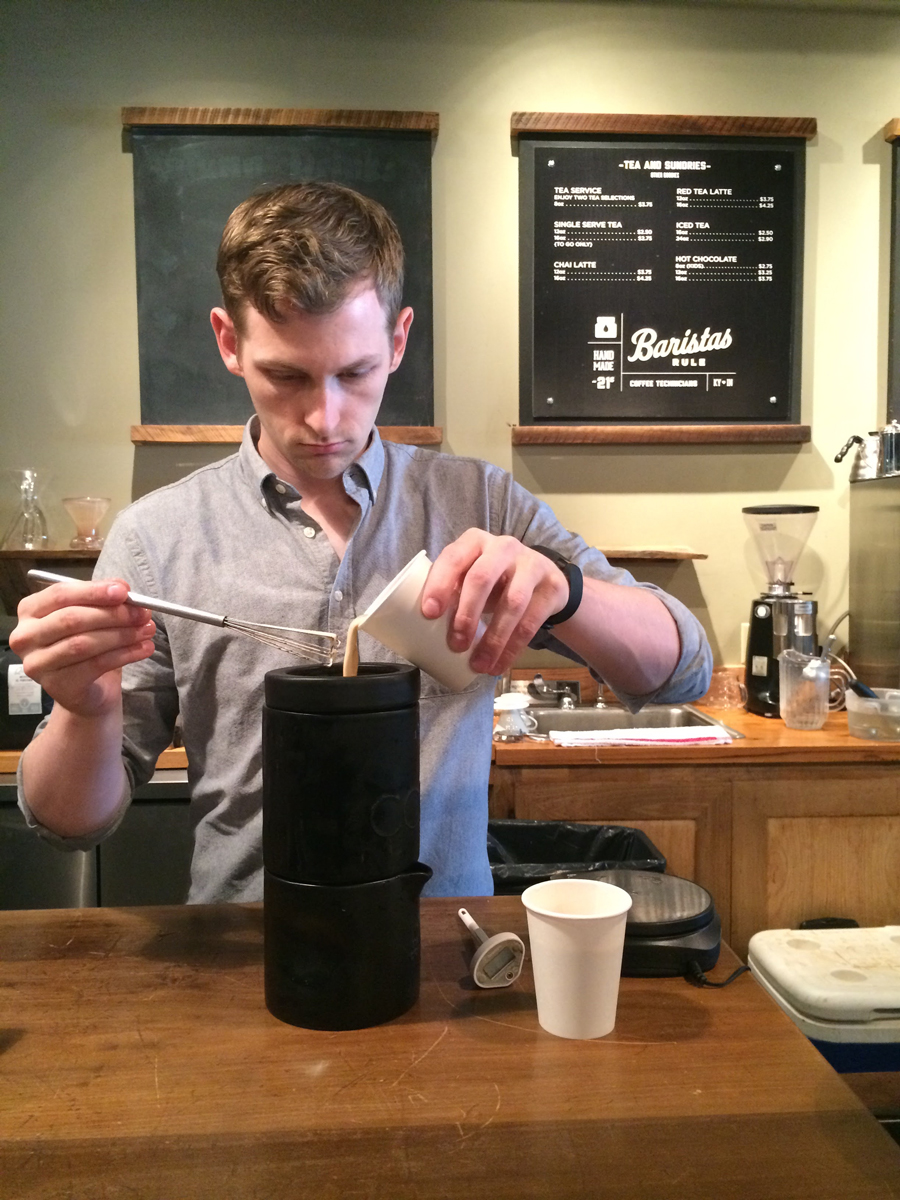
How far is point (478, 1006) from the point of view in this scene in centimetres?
81

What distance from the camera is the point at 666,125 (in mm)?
2684

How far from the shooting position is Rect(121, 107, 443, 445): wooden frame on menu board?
260 centimetres

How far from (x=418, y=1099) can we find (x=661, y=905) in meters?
0.37

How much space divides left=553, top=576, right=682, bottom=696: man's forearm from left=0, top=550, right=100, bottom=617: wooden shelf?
5.91 ft

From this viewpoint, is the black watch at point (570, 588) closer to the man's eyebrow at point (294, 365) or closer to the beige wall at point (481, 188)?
the man's eyebrow at point (294, 365)

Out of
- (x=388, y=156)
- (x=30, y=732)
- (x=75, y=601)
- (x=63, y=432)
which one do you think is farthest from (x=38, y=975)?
(x=388, y=156)

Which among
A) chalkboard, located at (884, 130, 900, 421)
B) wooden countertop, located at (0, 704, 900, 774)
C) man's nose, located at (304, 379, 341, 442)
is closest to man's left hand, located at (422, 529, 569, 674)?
man's nose, located at (304, 379, 341, 442)

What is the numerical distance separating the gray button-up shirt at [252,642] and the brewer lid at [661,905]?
11.9 inches

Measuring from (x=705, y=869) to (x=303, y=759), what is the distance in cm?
168

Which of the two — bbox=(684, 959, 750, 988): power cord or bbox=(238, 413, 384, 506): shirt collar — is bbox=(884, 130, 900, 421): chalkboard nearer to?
bbox=(238, 413, 384, 506): shirt collar

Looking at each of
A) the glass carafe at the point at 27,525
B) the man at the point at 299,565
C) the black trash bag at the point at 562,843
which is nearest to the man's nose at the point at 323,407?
the man at the point at 299,565

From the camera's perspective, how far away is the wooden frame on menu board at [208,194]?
8.52ft

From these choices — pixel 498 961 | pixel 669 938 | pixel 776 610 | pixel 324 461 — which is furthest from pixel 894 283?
pixel 498 961

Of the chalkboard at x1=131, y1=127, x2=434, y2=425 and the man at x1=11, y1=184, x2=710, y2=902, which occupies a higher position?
the chalkboard at x1=131, y1=127, x2=434, y2=425
